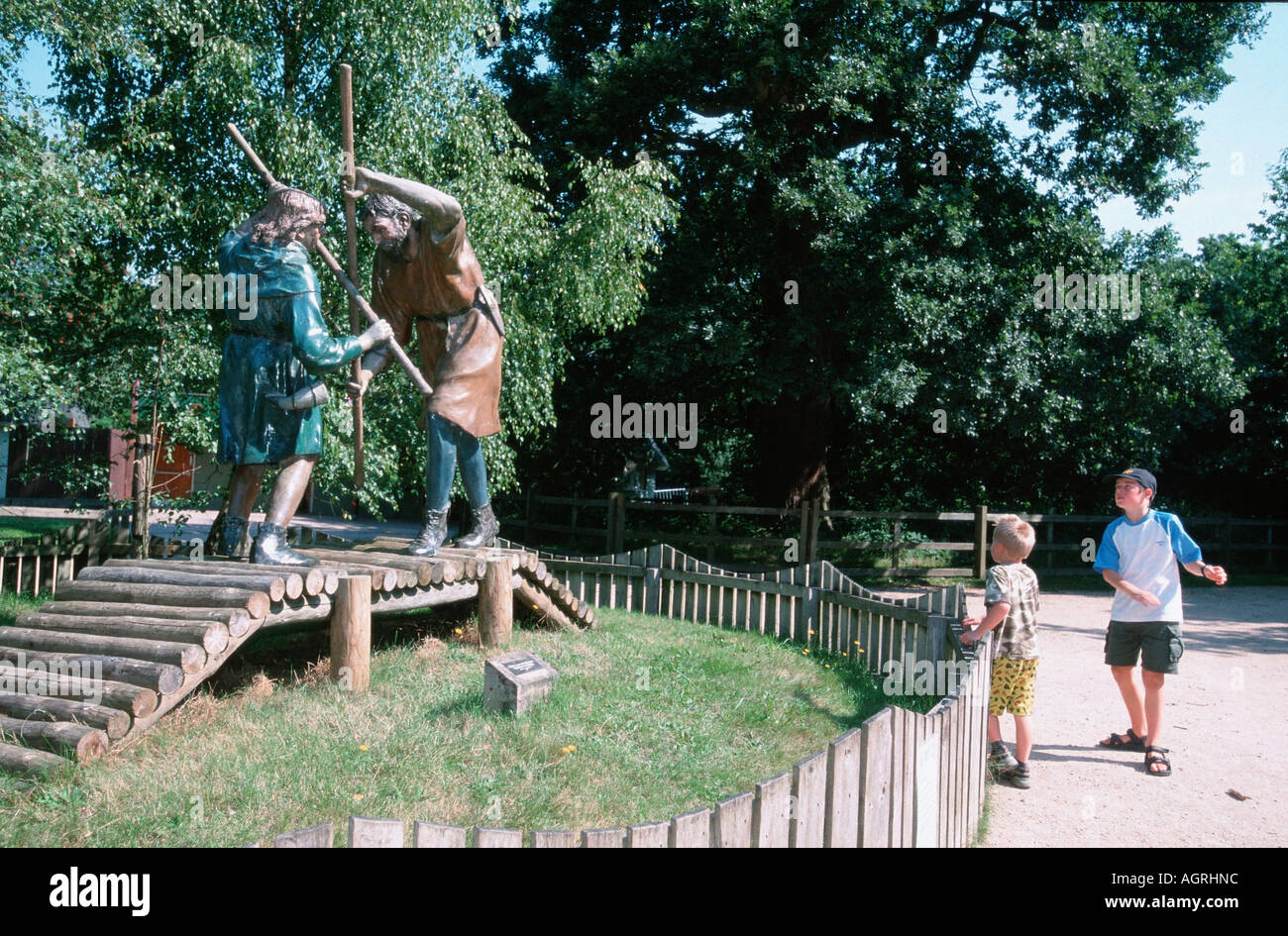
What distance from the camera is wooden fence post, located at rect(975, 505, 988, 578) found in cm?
1605

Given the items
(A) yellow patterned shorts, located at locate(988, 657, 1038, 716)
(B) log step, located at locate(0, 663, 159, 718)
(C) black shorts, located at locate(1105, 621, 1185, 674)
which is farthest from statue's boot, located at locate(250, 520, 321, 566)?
(C) black shorts, located at locate(1105, 621, 1185, 674)

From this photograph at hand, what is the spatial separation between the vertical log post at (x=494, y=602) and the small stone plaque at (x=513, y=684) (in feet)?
3.87

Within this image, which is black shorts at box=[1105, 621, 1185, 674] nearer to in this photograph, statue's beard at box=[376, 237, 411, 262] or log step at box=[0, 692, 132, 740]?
statue's beard at box=[376, 237, 411, 262]

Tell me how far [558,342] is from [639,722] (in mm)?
7285

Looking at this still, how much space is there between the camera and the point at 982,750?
4848mm

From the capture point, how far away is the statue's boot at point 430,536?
6578 mm

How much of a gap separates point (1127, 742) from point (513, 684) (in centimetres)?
379

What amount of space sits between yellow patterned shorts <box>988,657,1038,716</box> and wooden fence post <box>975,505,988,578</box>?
11.0 meters

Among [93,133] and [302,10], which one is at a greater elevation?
[302,10]

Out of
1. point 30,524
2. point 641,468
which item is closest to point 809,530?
point 641,468

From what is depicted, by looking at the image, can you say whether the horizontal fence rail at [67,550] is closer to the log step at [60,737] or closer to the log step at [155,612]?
the log step at [155,612]

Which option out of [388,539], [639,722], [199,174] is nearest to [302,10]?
[199,174]
